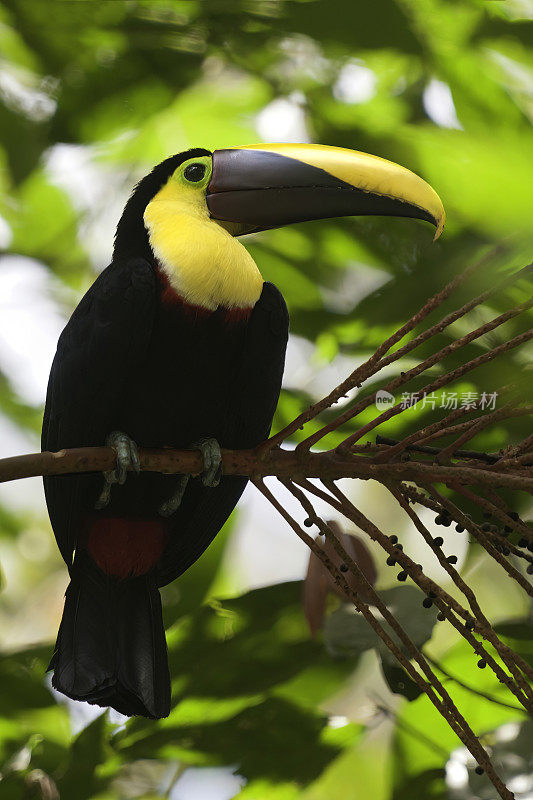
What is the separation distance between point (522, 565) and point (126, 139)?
164 cm

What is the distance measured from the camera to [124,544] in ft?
5.64

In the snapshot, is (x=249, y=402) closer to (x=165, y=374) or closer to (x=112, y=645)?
(x=165, y=374)

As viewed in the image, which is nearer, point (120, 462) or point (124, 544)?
point (120, 462)

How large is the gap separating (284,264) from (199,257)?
771 mm

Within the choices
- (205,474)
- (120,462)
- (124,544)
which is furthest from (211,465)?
(124,544)

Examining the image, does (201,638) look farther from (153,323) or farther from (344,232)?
(344,232)

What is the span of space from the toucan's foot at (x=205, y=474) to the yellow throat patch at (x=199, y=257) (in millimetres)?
267

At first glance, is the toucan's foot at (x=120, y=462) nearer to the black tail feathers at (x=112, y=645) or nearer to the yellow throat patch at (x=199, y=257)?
the black tail feathers at (x=112, y=645)

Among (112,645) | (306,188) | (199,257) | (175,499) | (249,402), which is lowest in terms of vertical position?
(112,645)

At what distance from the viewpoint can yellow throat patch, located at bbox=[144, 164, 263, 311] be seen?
1.61m

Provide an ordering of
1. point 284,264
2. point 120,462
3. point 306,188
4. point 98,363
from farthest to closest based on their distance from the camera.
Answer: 1. point 284,264
2. point 306,188
3. point 98,363
4. point 120,462

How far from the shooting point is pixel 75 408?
158 cm

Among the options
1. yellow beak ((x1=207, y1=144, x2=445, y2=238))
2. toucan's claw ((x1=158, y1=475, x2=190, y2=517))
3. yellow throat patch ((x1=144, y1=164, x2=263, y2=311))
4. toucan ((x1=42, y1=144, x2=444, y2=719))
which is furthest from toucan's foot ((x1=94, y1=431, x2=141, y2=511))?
yellow beak ((x1=207, y1=144, x2=445, y2=238))

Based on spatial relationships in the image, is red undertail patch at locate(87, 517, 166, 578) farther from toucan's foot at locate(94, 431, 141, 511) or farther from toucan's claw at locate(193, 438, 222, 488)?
toucan's claw at locate(193, 438, 222, 488)
